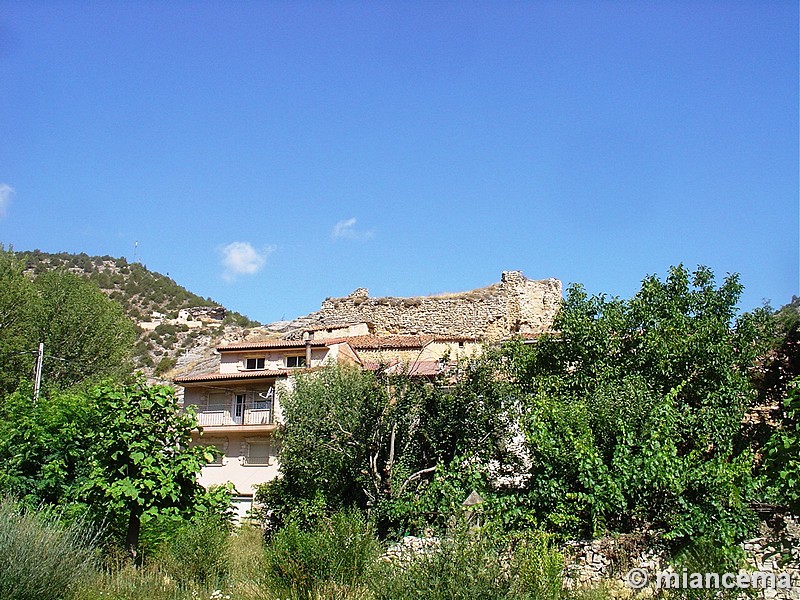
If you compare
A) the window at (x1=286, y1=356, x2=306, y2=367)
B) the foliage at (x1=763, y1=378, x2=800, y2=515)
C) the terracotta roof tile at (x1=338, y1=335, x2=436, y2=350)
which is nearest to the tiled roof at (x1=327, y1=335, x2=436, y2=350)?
the terracotta roof tile at (x1=338, y1=335, x2=436, y2=350)

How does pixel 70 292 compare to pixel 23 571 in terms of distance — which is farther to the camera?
pixel 70 292

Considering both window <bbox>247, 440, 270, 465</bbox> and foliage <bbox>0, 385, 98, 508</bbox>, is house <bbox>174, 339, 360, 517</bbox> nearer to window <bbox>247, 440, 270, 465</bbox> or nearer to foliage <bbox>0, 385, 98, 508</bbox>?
window <bbox>247, 440, 270, 465</bbox>

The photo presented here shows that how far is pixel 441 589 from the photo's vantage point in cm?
1030

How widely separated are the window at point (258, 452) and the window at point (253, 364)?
401 centimetres

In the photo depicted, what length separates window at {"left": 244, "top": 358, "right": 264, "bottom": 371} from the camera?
3341 centimetres

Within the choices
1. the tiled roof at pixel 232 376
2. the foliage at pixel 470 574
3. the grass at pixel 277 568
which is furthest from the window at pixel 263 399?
the foliage at pixel 470 574

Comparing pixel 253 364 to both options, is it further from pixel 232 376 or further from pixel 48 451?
pixel 48 451

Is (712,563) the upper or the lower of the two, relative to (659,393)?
lower

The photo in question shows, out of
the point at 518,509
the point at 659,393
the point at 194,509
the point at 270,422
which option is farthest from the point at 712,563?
the point at 270,422

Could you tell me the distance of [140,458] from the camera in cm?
1581

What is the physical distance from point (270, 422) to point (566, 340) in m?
14.6

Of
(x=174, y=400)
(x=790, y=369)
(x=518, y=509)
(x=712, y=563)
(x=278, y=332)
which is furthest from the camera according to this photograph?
(x=278, y=332)

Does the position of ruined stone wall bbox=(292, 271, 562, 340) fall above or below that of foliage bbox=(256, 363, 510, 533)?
above

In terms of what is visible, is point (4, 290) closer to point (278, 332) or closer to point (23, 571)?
point (278, 332)
